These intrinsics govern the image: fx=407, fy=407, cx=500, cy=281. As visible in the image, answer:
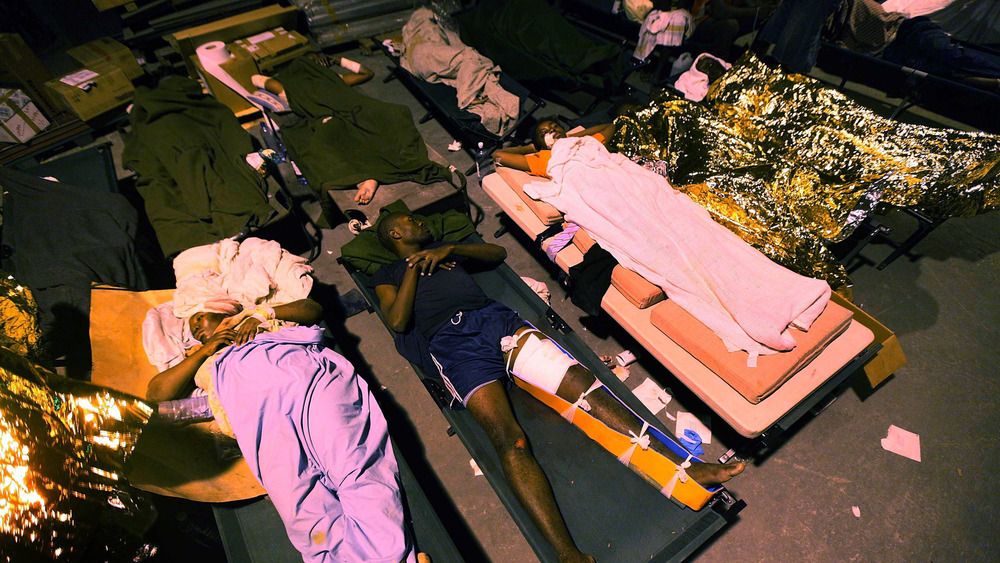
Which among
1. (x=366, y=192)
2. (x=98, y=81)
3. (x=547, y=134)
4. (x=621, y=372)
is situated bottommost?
(x=621, y=372)

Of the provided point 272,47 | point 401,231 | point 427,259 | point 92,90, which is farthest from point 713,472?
point 92,90

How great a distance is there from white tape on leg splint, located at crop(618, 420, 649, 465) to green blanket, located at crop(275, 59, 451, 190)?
2378 mm

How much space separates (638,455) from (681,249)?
117 cm

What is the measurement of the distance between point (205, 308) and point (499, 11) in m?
4.41

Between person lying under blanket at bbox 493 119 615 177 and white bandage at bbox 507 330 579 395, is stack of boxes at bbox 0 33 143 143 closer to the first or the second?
person lying under blanket at bbox 493 119 615 177

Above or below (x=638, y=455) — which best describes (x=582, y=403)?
above

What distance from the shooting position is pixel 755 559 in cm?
208

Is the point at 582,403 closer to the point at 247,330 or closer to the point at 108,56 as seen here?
the point at 247,330


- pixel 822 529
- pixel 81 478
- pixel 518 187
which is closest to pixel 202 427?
pixel 81 478

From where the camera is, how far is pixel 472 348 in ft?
7.59

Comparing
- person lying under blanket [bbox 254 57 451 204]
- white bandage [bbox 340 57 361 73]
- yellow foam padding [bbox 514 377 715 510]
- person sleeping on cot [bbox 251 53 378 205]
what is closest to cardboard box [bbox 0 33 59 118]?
person sleeping on cot [bbox 251 53 378 205]

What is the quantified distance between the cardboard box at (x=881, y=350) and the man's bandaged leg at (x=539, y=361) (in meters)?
1.58

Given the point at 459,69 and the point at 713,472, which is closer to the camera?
the point at 713,472

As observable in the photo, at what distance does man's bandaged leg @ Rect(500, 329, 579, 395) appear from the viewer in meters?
2.14
